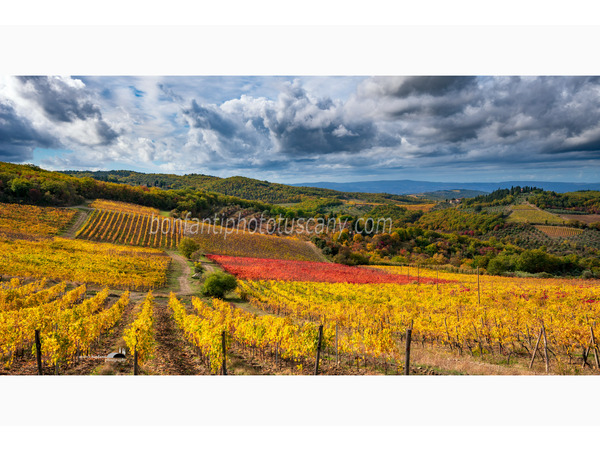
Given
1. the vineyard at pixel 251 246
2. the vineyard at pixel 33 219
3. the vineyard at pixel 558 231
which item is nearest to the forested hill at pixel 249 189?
the vineyard at pixel 33 219

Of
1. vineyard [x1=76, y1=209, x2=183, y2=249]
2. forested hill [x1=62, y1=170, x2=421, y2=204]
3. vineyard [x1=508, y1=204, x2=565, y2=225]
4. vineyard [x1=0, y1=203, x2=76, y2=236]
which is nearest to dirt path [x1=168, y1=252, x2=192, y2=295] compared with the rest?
vineyard [x1=76, y1=209, x2=183, y2=249]

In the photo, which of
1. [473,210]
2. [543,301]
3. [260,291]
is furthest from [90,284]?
[473,210]

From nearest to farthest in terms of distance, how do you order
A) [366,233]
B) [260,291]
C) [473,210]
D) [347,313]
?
[347,313]
[260,291]
[366,233]
[473,210]

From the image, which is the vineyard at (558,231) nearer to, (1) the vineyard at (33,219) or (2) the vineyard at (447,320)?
(2) the vineyard at (447,320)

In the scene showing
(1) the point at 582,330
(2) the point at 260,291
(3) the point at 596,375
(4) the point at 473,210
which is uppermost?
(4) the point at 473,210

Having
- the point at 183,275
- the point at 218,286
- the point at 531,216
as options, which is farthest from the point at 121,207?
the point at 531,216

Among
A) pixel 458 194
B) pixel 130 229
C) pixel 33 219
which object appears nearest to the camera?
pixel 33 219

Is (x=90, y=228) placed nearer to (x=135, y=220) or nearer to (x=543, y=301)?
(x=135, y=220)

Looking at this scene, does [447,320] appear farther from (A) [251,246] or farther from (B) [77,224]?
(B) [77,224]
